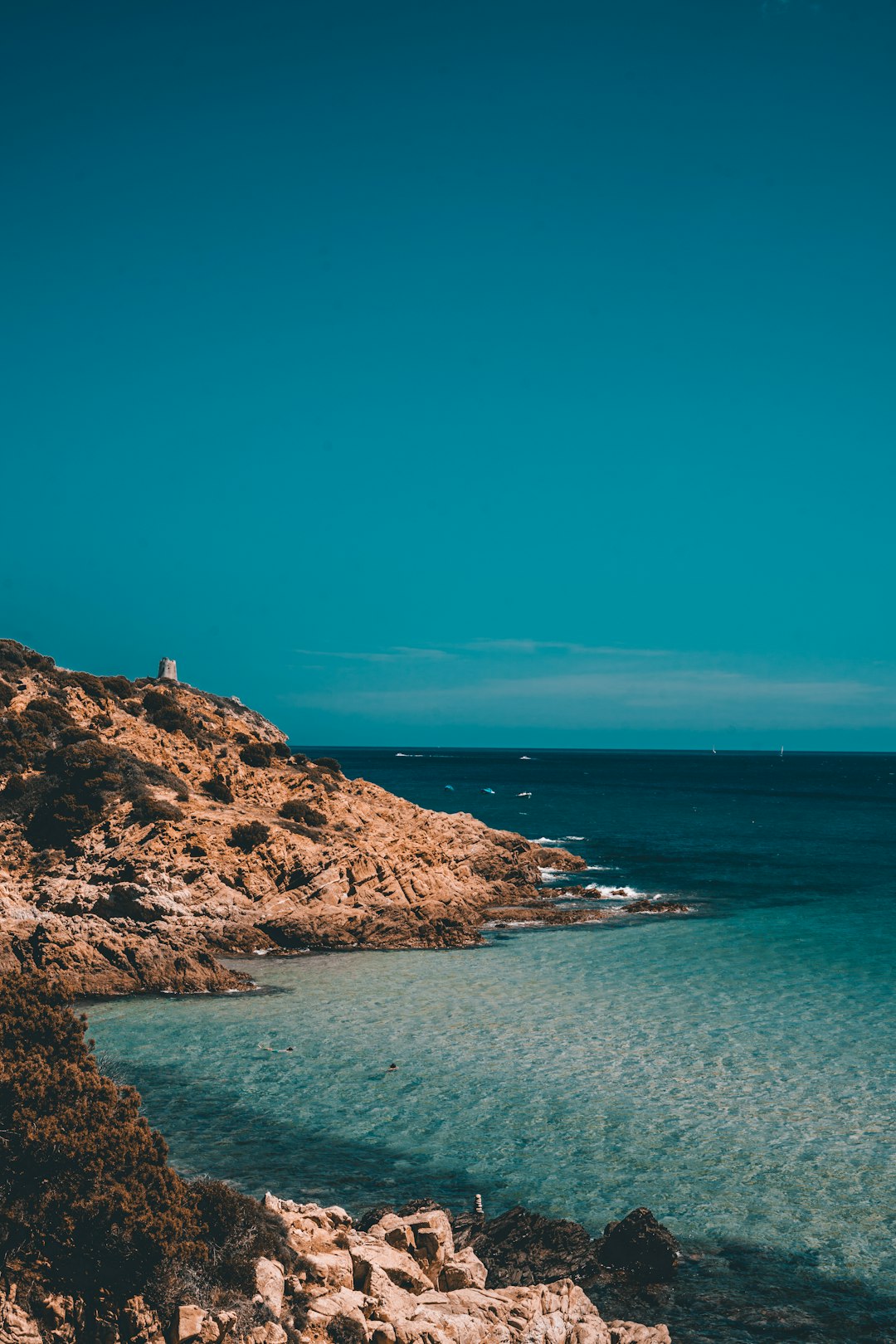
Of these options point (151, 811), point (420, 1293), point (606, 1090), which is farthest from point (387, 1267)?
point (151, 811)

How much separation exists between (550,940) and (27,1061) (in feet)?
91.0

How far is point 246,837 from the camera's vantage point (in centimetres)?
3653

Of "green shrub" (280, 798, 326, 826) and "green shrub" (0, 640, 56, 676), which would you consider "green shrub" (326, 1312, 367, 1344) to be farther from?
"green shrub" (0, 640, 56, 676)

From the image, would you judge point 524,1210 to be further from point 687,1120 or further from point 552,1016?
point 552,1016

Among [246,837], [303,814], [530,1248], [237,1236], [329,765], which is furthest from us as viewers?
[329,765]

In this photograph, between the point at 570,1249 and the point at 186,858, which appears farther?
the point at 186,858

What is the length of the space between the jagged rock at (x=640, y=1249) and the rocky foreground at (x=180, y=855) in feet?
54.6

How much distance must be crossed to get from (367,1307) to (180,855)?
26143mm

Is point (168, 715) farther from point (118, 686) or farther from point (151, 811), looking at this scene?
point (151, 811)

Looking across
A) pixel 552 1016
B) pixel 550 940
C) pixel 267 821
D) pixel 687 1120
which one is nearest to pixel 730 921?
pixel 550 940

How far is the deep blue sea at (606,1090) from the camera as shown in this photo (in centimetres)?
1397

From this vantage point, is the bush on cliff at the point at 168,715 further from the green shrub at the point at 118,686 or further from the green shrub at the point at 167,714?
the green shrub at the point at 118,686

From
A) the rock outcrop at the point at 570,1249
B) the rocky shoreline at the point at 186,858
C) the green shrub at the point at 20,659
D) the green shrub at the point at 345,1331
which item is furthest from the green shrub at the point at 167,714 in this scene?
the green shrub at the point at 345,1331

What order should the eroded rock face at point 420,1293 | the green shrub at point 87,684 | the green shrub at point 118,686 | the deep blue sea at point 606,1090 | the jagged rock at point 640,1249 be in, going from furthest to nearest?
the green shrub at point 118,686 < the green shrub at point 87,684 < the deep blue sea at point 606,1090 < the jagged rock at point 640,1249 < the eroded rock face at point 420,1293
